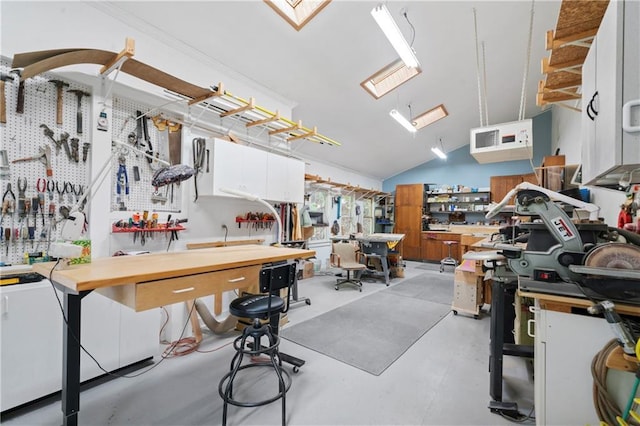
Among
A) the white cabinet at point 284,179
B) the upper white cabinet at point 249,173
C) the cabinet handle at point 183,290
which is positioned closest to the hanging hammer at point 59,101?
the upper white cabinet at point 249,173

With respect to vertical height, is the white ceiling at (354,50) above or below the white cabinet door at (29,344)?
above

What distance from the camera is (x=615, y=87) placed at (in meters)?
1.09

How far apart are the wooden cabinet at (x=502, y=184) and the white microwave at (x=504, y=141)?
369cm

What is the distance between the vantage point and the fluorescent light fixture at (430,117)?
18.5 feet

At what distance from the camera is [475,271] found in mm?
3443

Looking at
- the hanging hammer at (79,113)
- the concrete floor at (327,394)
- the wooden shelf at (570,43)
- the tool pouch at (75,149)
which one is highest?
the wooden shelf at (570,43)

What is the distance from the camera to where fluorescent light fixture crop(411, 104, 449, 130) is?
222 inches

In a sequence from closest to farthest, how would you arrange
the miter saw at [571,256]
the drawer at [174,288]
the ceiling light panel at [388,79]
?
the miter saw at [571,256], the drawer at [174,288], the ceiling light panel at [388,79]

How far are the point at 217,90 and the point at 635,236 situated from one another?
317 cm

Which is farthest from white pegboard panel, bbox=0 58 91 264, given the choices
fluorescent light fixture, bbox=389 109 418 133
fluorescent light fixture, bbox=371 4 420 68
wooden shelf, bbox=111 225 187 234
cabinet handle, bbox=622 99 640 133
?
fluorescent light fixture, bbox=389 109 418 133

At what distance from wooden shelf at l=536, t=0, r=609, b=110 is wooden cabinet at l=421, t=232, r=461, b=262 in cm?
593

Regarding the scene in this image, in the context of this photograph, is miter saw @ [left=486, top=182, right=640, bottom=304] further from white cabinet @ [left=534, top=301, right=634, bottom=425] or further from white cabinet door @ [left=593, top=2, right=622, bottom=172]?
white cabinet door @ [left=593, top=2, right=622, bottom=172]

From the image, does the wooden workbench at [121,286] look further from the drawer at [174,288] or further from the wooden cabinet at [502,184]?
the wooden cabinet at [502,184]

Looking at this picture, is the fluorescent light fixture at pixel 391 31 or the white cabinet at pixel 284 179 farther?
the white cabinet at pixel 284 179
